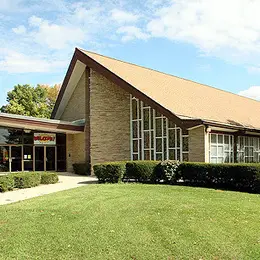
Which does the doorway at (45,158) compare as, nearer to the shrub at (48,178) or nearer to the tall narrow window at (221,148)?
the shrub at (48,178)

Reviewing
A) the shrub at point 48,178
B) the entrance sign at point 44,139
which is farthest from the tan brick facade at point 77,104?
the shrub at point 48,178

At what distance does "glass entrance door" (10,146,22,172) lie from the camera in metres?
23.0

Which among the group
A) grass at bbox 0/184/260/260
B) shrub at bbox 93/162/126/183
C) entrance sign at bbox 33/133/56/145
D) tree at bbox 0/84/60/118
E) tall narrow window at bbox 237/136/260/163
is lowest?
grass at bbox 0/184/260/260

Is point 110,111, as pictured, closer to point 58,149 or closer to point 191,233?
point 58,149

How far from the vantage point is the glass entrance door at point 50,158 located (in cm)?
2461

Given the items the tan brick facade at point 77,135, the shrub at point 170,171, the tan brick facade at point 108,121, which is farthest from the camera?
the tan brick facade at point 77,135

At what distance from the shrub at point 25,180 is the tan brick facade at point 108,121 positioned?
6.32m

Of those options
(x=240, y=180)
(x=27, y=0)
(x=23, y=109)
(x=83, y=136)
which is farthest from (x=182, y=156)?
(x=23, y=109)

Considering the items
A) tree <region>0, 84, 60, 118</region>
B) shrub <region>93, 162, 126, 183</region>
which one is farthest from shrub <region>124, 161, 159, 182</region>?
tree <region>0, 84, 60, 118</region>

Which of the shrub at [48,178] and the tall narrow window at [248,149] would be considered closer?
the shrub at [48,178]

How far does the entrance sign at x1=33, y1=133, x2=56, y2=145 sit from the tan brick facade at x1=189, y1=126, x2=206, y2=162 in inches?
460

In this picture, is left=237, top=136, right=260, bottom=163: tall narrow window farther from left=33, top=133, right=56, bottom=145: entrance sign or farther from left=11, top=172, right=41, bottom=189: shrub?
left=33, top=133, right=56, bottom=145: entrance sign

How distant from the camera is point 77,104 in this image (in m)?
25.3

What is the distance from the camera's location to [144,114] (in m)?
20.4
